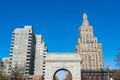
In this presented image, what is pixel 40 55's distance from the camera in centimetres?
16175

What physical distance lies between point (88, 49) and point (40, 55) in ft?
104

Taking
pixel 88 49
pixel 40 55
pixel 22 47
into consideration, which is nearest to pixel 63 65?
pixel 22 47

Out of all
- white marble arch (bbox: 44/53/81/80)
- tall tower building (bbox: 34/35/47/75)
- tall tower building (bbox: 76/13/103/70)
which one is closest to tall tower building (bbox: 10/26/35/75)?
tall tower building (bbox: 34/35/47/75)

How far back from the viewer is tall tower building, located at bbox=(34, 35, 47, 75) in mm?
155200

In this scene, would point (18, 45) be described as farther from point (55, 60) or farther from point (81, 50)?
point (55, 60)

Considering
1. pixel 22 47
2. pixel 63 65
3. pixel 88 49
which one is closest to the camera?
pixel 63 65

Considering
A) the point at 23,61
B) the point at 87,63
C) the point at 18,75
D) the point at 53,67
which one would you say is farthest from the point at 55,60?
the point at 87,63

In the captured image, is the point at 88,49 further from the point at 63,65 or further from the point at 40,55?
the point at 63,65

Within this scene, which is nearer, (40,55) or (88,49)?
(88,49)

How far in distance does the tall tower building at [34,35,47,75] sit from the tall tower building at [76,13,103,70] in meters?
22.8

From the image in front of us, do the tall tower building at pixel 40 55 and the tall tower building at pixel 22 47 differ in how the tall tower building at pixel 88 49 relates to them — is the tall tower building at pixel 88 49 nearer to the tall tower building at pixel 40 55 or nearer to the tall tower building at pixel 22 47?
the tall tower building at pixel 40 55

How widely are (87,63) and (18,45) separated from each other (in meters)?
45.9

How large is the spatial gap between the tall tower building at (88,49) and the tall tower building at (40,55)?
2281cm

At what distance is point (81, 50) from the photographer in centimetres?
15938
